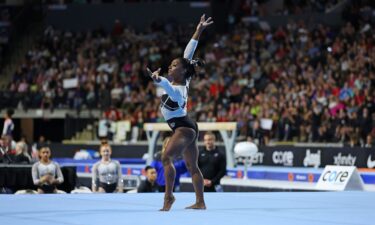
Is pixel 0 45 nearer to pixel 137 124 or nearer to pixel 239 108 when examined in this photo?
pixel 137 124

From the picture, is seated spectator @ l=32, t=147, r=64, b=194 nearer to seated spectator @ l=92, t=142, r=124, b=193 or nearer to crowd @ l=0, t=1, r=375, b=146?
seated spectator @ l=92, t=142, r=124, b=193

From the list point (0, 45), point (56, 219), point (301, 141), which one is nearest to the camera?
point (56, 219)

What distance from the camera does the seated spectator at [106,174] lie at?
16.3 m

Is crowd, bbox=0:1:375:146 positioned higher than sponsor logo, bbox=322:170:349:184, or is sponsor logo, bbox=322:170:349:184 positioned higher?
crowd, bbox=0:1:375:146

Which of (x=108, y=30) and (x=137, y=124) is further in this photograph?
(x=108, y=30)

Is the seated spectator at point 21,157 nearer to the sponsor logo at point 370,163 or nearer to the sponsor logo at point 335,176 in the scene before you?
the sponsor logo at point 335,176

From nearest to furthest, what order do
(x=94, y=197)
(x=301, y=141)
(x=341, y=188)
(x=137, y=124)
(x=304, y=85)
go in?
(x=94, y=197)
(x=341, y=188)
(x=301, y=141)
(x=304, y=85)
(x=137, y=124)

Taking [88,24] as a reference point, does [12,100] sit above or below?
below

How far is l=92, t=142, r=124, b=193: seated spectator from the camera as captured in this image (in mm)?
16266

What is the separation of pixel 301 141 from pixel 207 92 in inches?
196

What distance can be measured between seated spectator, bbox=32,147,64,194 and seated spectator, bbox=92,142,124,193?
1.88ft

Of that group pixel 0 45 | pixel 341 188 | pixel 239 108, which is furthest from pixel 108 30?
pixel 341 188

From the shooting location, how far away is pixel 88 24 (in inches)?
1451

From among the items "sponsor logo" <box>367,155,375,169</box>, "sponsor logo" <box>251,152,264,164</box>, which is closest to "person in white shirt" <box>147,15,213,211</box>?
"sponsor logo" <box>367,155,375,169</box>
